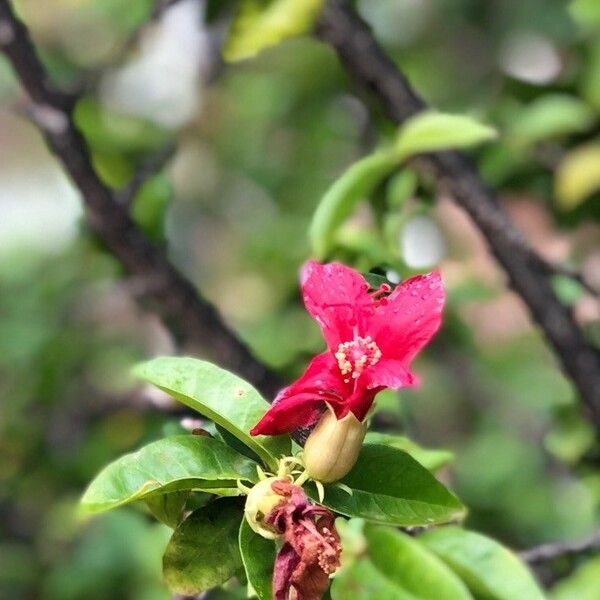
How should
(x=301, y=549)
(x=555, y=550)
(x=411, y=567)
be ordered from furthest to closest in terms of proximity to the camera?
(x=555, y=550) < (x=411, y=567) < (x=301, y=549)

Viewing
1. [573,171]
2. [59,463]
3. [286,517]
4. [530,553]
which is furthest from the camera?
[59,463]

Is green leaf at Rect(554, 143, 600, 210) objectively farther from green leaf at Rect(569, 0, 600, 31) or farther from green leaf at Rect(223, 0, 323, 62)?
green leaf at Rect(223, 0, 323, 62)

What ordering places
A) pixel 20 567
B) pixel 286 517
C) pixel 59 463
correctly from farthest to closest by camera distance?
pixel 20 567 < pixel 59 463 < pixel 286 517

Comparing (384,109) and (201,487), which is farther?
(384,109)

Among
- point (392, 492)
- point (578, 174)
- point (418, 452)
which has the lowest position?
point (578, 174)

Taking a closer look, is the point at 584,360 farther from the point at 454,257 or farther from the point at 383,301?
the point at 383,301

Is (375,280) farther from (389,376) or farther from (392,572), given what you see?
(392,572)

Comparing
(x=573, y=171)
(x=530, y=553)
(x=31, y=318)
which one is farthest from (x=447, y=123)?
(x=31, y=318)

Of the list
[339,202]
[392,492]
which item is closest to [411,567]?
[392,492]
